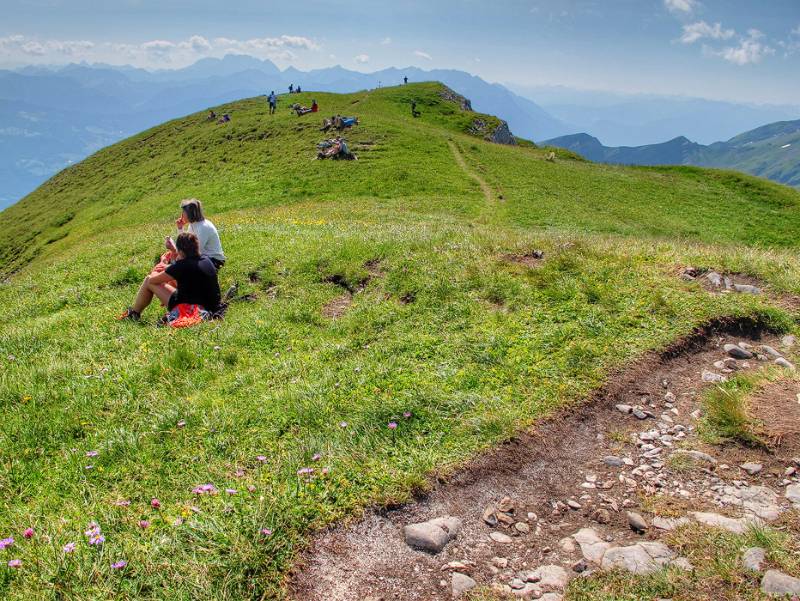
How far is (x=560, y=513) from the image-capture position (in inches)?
200

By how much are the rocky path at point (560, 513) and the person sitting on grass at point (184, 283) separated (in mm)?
7923

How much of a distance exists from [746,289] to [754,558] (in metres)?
7.50

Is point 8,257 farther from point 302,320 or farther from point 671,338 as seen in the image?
point 671,338

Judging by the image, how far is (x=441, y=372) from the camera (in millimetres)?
7383

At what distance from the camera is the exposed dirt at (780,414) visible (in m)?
5.52

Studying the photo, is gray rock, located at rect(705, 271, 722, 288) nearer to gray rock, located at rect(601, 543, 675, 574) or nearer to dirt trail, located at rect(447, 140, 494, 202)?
gray rock, located at rect(601, 543, 675, 574)

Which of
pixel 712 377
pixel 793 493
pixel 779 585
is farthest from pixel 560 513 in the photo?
pixel 712 377

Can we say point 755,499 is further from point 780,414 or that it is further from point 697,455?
point 780,414

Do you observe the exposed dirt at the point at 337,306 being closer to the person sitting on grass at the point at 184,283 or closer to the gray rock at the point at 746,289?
the person sitting on grass at the point at 184,283

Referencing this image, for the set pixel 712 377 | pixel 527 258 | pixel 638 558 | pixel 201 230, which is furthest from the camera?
pixel 201 230

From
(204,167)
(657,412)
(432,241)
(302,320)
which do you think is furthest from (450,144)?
(657,412)

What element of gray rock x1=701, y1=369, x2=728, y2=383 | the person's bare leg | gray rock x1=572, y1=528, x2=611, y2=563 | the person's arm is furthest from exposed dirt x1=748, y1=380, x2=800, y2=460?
the person's bare leg

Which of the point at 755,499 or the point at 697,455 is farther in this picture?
the point at 697,455

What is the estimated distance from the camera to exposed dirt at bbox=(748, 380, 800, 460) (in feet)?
18.1
